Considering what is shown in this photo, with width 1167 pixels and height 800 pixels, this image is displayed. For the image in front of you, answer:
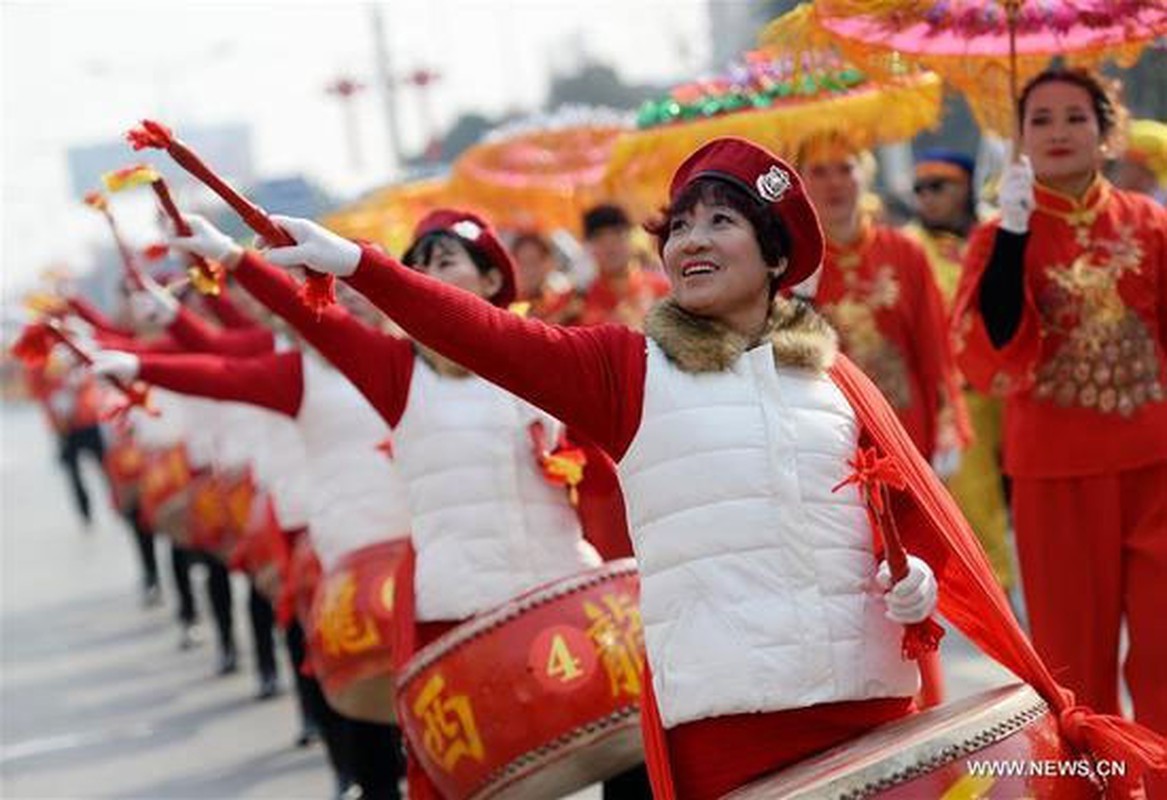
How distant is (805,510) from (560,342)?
1.67 ft

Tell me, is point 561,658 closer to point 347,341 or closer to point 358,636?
point 347,341

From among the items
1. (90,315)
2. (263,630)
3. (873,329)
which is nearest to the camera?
(873,329)

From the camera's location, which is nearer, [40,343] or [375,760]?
[375,760]

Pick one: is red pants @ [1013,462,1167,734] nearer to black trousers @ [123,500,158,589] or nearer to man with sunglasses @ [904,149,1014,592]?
man with sunglasses @ [904,149,1014,592]

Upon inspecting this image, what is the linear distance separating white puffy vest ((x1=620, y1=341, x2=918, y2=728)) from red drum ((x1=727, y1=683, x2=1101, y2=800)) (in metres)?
0.13

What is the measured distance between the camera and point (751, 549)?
360 cm

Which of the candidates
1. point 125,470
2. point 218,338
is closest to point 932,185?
point 218,338

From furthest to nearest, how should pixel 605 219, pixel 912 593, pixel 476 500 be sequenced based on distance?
pixel 605 219
pixel 476 500
pixel 912 593

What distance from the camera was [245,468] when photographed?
9.84m

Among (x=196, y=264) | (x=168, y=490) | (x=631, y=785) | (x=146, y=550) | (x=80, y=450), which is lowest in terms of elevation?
(x=80, y=450)

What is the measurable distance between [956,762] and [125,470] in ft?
35.8

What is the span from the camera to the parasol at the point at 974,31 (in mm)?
5195

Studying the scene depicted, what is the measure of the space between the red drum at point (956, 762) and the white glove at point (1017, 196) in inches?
64.6

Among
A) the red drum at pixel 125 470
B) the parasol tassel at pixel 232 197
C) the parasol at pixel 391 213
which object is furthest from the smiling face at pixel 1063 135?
the red drum at pixel 125 470
